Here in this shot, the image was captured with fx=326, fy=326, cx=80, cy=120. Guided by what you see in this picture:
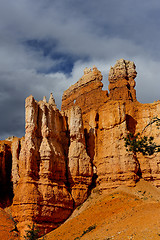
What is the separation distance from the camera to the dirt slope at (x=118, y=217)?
870 inches

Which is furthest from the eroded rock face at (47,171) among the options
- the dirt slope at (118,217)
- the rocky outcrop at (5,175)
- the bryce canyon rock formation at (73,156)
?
the dirt slope at (118,217)

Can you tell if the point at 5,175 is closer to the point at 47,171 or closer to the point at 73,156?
the point at 47,171

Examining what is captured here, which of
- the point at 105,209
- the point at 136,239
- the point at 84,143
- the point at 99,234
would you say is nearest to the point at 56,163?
the point at 84,143

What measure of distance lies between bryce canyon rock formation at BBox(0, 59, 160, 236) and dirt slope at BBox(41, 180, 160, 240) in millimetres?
1912

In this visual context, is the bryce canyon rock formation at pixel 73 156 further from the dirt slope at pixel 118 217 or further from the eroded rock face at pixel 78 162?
the dirt slope at pixel 118 217

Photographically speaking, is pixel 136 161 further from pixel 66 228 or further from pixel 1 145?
pixel 1 145

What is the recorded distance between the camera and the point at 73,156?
42.7 metres

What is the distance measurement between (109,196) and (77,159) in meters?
7.37

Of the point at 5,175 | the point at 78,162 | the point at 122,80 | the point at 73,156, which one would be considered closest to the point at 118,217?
the point at 78,162

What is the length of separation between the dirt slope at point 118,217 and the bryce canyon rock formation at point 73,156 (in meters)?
1.91

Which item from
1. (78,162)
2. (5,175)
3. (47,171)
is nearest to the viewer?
(47,171)

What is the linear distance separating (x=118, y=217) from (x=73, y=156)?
14834 millimetres

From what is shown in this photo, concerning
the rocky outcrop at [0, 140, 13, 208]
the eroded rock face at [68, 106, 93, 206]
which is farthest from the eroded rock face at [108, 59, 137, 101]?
the rocky outcrop at [0, 140, 13, 208]

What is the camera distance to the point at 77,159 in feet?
140
